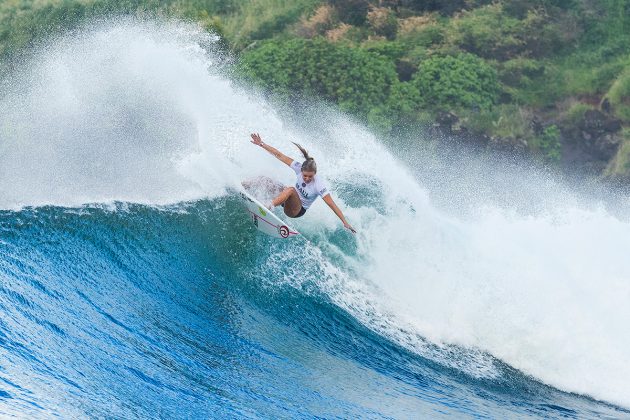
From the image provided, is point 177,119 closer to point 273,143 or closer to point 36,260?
point 273,143

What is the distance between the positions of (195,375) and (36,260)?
2721 mm

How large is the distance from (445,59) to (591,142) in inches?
162

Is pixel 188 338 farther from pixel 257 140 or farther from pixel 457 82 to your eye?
pixel 457 82

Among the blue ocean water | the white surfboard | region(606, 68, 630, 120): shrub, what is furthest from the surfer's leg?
region(606, 68, 630, 120): shrub

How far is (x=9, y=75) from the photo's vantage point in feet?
60.0

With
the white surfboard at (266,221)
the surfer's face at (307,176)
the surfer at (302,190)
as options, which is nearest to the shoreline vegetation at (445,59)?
the white surfboard at (266,221)

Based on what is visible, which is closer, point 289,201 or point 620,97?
point 289,201

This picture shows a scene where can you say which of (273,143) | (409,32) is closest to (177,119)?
(273,143)

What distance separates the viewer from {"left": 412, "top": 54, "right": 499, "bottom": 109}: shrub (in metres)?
21.4

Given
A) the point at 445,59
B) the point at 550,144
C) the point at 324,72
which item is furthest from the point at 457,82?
the point at 324,72

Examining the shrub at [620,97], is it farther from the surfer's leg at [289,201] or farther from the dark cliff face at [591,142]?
the surfer's leg at [289,201]

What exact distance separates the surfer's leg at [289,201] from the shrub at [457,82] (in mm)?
10671

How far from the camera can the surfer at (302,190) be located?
10859mm

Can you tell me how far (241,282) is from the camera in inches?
446
